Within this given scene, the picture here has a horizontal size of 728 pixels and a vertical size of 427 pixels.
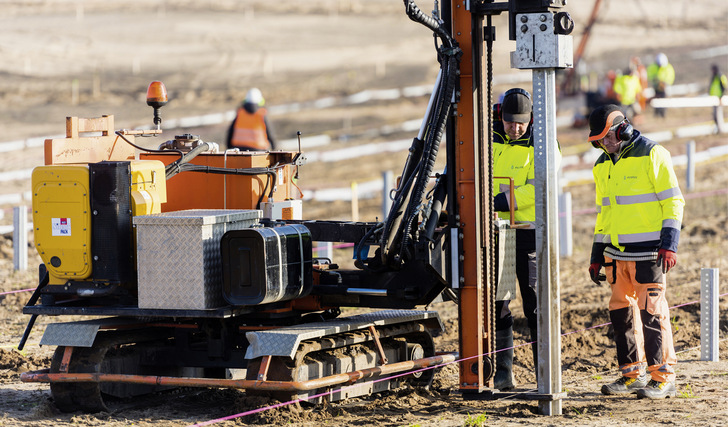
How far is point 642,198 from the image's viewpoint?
905cm

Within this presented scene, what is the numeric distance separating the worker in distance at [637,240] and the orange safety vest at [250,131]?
7770 mm

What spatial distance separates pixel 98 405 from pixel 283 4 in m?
36.8

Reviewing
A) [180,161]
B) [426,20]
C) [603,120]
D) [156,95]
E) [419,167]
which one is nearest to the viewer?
[426,20]

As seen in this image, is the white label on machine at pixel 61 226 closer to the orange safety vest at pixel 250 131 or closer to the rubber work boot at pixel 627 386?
the rubber work boot at pixel 627 386

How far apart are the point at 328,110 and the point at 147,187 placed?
75.8 feet

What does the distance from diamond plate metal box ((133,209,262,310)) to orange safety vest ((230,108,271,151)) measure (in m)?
7.85

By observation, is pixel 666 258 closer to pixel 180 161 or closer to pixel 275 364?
pixel 275 364

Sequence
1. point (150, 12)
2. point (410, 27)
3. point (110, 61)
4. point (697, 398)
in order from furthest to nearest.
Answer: point (410, 27) < point (150, 12) < point (110, 61) < point (697, 398)

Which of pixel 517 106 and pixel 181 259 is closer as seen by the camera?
pixel 181 259

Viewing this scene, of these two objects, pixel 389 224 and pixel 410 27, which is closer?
pixel 389 224

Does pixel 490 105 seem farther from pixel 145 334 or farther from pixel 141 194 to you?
pixel 145 334

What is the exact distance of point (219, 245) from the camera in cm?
844

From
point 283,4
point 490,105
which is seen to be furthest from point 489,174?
point 283,4

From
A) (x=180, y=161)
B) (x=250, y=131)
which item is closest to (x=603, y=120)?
(x=180, y=161)
